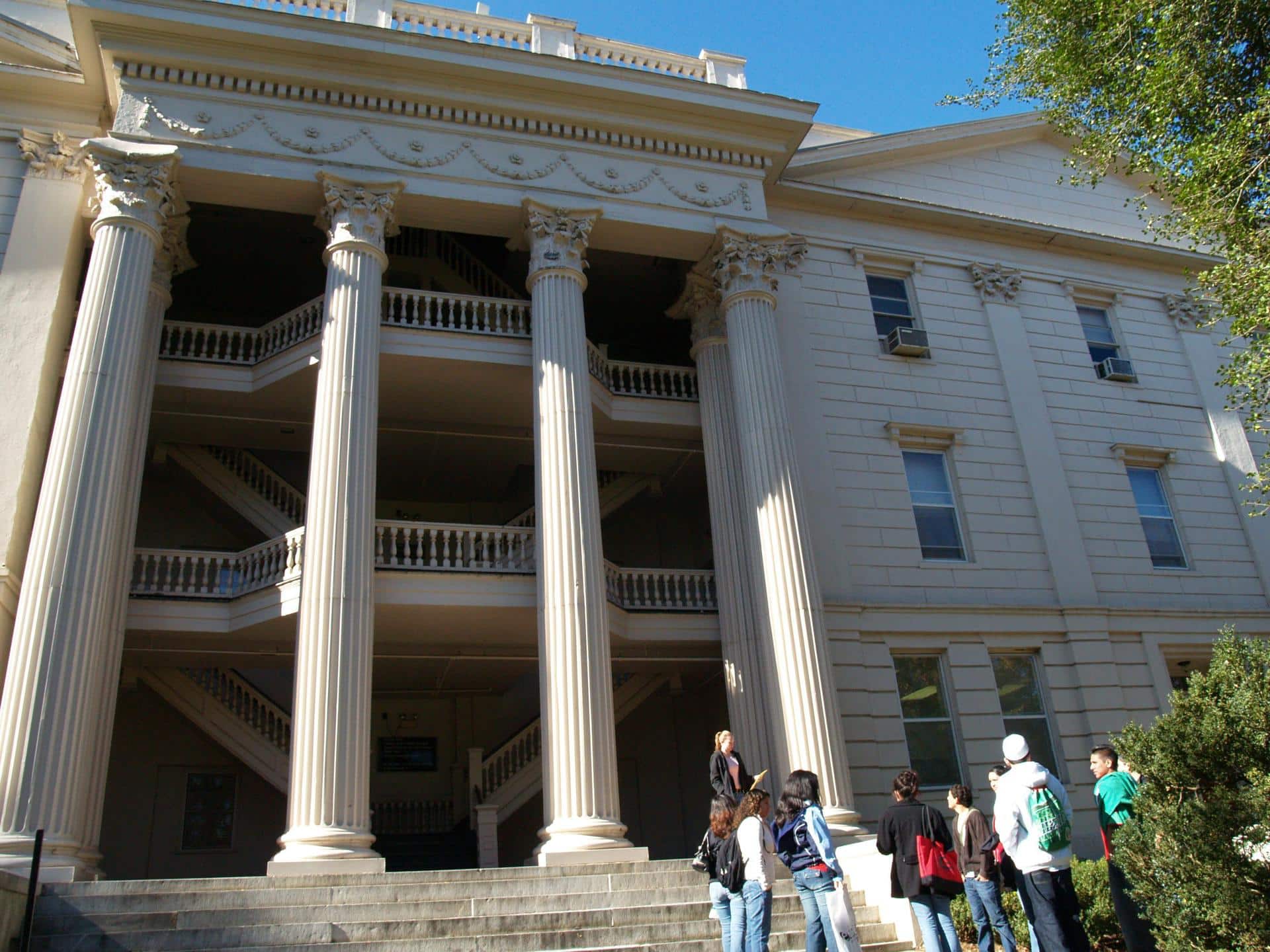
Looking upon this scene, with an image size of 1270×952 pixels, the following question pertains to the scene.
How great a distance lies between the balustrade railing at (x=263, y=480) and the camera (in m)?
17.4

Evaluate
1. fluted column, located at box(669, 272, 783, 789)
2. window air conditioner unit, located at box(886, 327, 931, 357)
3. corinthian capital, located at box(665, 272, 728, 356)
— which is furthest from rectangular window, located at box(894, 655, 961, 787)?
corinthian capital, located at box(665, 272, 728, 356)

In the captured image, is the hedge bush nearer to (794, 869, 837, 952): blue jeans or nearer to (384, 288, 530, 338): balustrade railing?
(794, 869, 837, 952): blue jeans

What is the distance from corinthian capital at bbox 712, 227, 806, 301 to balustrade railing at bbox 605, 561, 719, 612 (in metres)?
4.91

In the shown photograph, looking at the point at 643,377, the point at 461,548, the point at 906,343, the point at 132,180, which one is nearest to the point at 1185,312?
the point at 906,343

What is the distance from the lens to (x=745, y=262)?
57.3 ft

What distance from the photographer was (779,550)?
50.1ft

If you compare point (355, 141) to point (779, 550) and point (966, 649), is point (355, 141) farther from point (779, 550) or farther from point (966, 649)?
point (966, 649)

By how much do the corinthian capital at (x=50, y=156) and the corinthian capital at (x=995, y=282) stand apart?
1685 centimetres

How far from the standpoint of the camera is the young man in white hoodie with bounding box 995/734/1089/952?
7066mm

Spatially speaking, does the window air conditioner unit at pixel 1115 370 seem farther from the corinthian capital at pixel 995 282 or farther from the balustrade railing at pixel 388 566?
the balustrade railing at pixel 388 566

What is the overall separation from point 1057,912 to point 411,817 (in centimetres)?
1451

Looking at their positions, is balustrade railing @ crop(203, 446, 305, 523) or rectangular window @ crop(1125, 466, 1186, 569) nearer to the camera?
balustrade railing @ crop(203, 446, 305, 523)

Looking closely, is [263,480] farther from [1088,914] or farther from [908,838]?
[1088,914]

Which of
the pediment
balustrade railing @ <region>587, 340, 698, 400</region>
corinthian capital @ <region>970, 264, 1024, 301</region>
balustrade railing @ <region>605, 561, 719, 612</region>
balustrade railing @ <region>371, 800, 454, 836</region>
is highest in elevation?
the pediment
